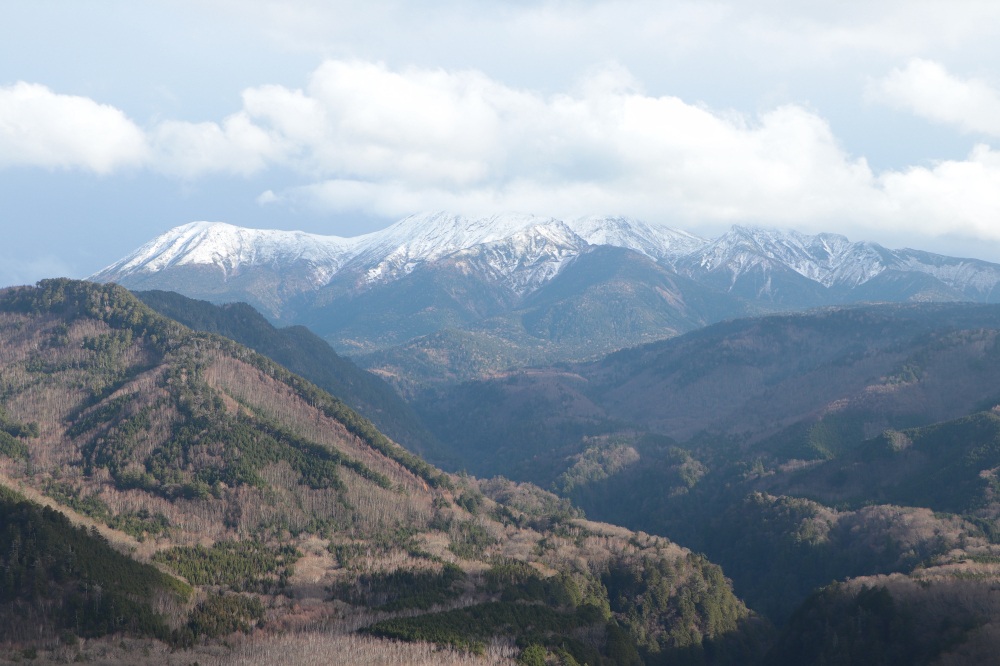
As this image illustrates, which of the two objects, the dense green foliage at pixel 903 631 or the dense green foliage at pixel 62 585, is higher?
the dense green foliage at pixel 62 585

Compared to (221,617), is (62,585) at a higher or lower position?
higher

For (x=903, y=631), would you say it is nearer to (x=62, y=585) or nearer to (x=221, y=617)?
(x=221, y=617)

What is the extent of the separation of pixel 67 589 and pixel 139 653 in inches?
792

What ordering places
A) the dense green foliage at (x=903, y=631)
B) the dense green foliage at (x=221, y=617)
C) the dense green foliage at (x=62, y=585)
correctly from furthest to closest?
the dense green foliage at (x=903, y=631), the dense green foliage at (x=221, y=617), the dense green foliage at (x=62, y=585)

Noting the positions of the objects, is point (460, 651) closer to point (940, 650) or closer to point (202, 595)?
point (202, 595)

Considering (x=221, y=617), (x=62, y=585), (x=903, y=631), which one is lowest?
(x=903, y=631)

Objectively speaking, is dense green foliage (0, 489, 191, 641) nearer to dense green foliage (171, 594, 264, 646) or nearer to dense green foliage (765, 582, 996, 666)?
dense green foliage (171, 594, 264, 646)

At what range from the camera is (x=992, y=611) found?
181 metres

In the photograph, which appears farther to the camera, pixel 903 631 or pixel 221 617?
pixel 903 631

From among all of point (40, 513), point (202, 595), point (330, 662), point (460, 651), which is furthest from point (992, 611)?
point (40, 513)

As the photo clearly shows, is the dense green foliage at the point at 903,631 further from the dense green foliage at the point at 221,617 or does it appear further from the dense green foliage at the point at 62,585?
the dense green foliage at the point at 62,585

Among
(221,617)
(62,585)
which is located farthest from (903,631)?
(62,585)

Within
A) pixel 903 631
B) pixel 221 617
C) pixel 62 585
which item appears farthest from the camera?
pixel 903 631

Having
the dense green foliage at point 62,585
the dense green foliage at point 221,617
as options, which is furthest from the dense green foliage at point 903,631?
the dense green foliage at point 62,585
